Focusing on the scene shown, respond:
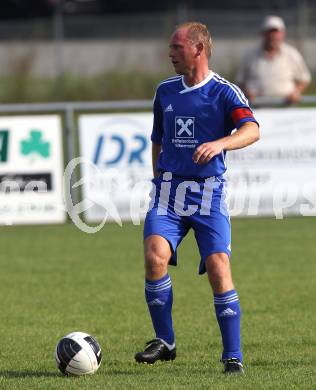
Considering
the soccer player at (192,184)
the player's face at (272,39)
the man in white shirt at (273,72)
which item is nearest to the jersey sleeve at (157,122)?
the soccer player at (192,184)

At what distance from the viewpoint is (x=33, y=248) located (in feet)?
40.6

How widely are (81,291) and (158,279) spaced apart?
3.07 metres

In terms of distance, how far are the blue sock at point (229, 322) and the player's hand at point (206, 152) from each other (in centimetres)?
81

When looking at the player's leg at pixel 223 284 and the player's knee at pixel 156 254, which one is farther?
the player's knee at pixel 156 254

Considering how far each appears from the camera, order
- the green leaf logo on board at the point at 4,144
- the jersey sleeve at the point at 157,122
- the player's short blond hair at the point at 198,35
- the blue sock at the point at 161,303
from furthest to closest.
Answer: the green leaf logo on board at the point at 4,144 → the jersey sleeve at the point at 157,122 → the blue sock at the point at 161,303 → the player's short blond hair at the point at 198,35

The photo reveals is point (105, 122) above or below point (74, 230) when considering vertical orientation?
above

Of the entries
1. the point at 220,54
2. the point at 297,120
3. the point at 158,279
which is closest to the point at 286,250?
the point at 297,120

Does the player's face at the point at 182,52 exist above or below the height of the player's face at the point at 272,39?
above

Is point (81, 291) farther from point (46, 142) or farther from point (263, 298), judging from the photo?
point (46, 142)

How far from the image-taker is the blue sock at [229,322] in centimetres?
642

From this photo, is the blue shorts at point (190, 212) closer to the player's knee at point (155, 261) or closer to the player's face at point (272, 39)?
the player's knee at point (155, 261)

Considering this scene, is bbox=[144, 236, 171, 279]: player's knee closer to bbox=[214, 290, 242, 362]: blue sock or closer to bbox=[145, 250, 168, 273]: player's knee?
bbox=[145, 250, 168, 273]: player's knee

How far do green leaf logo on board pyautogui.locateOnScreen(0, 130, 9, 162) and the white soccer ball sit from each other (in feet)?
24.0

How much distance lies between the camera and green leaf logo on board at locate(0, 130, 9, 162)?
13.6 metres
